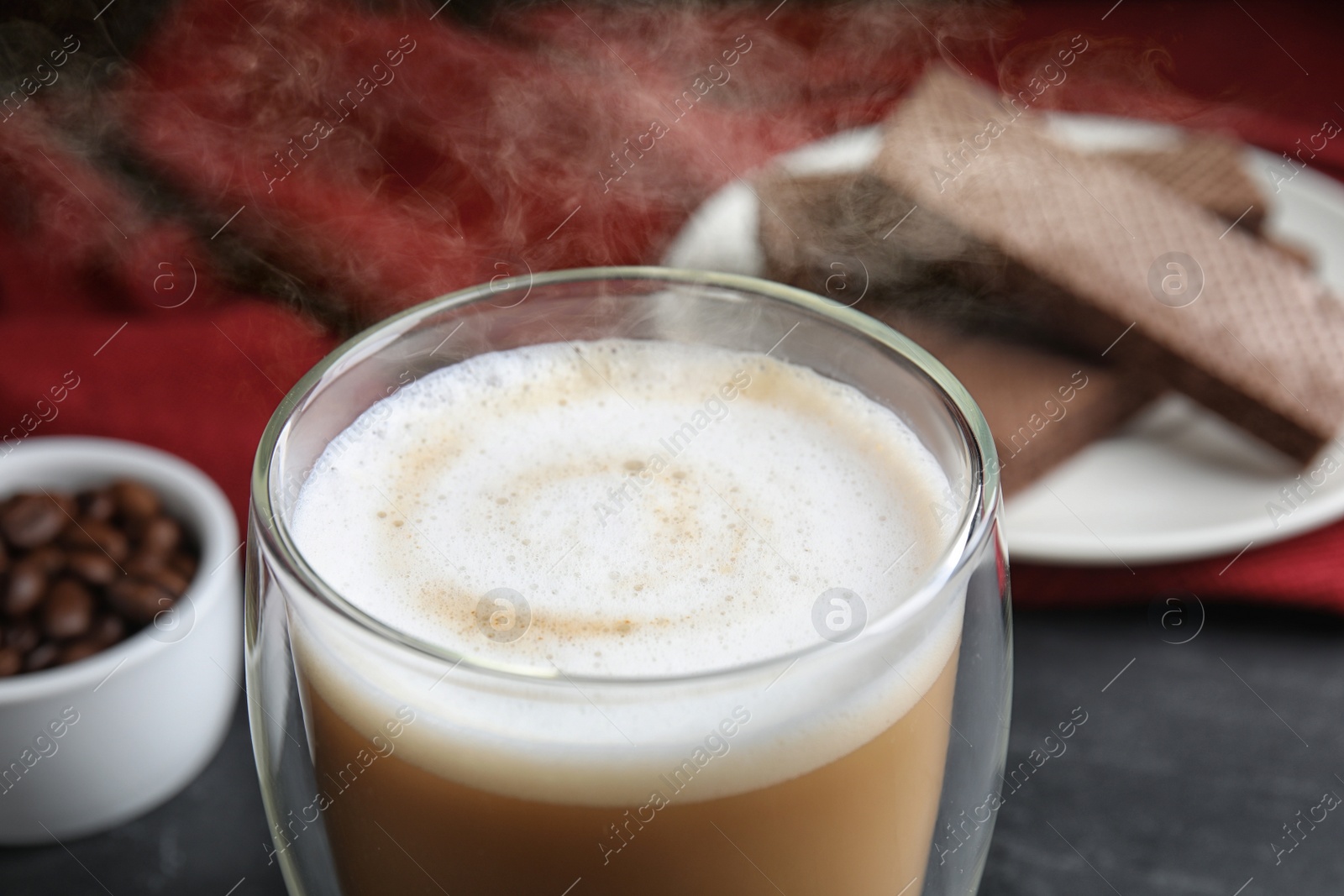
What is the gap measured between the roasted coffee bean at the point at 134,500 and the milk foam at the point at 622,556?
0.67 m

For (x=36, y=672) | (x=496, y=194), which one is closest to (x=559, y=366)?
(x=36, y=672)

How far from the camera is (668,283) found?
89cm

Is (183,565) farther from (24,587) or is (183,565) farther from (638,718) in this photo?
(638,718)

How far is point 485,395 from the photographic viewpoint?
3.00 feet

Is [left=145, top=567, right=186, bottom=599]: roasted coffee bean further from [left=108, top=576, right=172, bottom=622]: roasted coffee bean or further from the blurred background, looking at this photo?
the blurred background

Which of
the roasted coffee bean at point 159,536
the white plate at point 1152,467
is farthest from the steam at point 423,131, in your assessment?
the roasted coffee bean at point 159,536

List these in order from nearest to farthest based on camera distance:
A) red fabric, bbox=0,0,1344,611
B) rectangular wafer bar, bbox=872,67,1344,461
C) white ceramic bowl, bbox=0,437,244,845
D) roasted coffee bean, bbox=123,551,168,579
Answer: white ceramic bowl, bbox=0,437,244,845
roasted coffee bean, bbox=123,551,168,579
rectangular wafer bar, bbox=872,67,1344,461
red fabric, bbox=0,0,1344,611

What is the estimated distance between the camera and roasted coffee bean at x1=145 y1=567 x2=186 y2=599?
1338mm

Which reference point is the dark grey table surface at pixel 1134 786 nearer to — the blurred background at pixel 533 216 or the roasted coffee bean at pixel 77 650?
the blurred background at pixel 533 216

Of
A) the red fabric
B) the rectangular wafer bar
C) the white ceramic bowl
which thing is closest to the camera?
the white ceramic bowl

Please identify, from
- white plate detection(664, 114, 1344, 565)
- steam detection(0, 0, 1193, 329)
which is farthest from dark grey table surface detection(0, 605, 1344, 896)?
steam detection(0, 0, 1193, 329)

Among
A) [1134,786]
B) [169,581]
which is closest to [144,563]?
[169,581]

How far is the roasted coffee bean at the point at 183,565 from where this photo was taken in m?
1.39

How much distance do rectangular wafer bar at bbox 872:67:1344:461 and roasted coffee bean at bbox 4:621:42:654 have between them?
117cm
